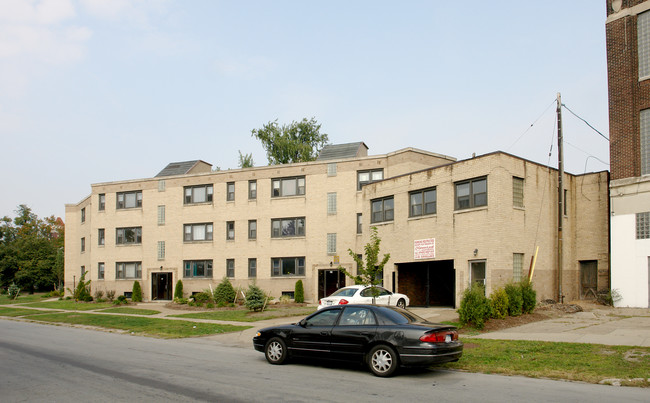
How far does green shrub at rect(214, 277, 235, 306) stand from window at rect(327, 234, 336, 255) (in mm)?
6901

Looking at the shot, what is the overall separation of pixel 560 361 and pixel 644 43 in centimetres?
1719

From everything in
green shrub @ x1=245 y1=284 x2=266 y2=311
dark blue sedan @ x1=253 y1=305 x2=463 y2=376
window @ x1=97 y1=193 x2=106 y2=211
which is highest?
window @ x1=97 y1=193 x2=106 y2=211

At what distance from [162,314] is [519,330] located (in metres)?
19.7

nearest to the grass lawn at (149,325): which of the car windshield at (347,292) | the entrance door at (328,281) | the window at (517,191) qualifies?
the car windshield at (347,292)

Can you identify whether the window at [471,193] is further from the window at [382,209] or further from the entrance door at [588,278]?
the entrance door at [588,278]

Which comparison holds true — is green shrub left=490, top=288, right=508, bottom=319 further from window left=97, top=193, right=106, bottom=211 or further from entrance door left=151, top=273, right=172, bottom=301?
window left=97, top=193, right=106, bottom=211

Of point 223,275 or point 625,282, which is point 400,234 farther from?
point 223,275

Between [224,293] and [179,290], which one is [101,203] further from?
[224,293]

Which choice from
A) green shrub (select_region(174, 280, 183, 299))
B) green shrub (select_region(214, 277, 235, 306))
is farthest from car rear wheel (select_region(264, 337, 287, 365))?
green shrub (select_region(174, 280, 183, 299))

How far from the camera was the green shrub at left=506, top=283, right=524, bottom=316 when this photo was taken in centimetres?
1944


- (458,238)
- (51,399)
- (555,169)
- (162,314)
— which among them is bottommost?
(162,314)

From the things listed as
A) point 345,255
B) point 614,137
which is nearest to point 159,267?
point 345,255

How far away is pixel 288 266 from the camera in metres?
37.2

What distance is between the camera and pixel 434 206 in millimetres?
25750
